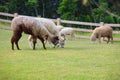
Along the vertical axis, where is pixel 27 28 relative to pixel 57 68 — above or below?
above

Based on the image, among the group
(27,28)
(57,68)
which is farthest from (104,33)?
(57,68)

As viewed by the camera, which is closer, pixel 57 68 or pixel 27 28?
pixel 57 68

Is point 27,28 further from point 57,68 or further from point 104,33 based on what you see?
point 104,33

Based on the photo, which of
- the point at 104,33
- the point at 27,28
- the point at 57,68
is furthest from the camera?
the point at 104,33

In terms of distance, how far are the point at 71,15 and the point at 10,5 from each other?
739 centimetres

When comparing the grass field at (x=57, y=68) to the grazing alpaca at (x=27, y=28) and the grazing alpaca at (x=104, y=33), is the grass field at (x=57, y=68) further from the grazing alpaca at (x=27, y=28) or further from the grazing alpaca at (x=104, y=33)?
the grazing alpaca at (x=104, y=33)

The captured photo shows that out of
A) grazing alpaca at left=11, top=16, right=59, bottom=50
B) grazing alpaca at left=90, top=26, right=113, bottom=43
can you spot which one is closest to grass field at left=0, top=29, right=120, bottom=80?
grazing alpaca at left=11, top=16, right=59, bottom=50

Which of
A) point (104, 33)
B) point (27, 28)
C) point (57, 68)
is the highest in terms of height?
point (27, 28)

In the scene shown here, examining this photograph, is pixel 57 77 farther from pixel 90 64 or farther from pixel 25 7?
pixel 25 7

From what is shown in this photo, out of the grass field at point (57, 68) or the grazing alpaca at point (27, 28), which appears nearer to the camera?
the grass field at point (57, 68)

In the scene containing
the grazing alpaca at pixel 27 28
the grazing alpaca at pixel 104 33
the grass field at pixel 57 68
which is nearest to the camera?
the grass field at pixel 57 68

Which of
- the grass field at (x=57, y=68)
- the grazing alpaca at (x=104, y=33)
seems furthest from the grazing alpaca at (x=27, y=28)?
the grazing alpaca at (x=104, y=33)

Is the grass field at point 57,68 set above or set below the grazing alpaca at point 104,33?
above

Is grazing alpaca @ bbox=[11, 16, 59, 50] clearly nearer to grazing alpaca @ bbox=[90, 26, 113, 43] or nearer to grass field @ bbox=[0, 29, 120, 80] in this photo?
grass field @ bbox=[0, 29, 120, 80]
